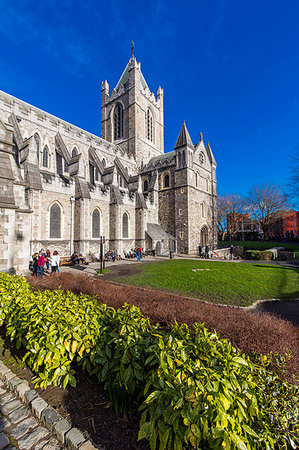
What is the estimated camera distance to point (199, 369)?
1885mm

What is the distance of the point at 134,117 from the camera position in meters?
31.5

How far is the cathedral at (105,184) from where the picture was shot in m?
12.0

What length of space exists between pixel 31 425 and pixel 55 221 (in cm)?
1693

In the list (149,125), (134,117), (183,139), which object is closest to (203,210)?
(183,139)

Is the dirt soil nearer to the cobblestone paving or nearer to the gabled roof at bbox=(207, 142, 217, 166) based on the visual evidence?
the cobblestone paving

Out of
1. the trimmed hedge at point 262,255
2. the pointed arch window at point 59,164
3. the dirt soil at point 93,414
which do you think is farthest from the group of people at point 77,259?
the trimmed hedge at point 262,255

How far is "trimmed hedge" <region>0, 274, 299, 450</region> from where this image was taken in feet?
4.88

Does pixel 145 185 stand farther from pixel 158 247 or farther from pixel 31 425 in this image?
pixel 31 425

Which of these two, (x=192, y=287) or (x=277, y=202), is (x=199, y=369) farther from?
(x=277, y=202)

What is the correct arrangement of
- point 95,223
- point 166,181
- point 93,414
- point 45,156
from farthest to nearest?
point 166,181 → point 95,223 → point 45,156 → point 93,414

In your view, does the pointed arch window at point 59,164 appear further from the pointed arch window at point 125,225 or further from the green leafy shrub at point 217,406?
the green leafy shrub at point 217,406

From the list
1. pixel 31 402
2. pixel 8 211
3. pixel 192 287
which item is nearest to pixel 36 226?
pixel 8 211

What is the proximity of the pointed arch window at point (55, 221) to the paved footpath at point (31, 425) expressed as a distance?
15.8m

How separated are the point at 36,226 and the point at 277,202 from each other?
146ft
